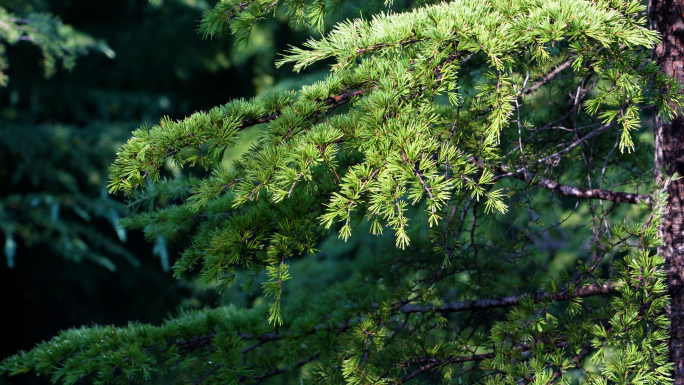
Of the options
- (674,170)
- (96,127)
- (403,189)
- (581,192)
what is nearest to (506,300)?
(581,192)

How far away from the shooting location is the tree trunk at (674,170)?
169cm

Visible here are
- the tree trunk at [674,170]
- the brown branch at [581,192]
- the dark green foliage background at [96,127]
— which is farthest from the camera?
the dark green foliage background at [96,127]

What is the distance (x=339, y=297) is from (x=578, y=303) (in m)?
1.05

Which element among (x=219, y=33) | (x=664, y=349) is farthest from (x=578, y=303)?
(x=219, y=33)

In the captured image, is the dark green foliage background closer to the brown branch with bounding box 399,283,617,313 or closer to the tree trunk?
the brown branch with bounding box 399,283,617,313

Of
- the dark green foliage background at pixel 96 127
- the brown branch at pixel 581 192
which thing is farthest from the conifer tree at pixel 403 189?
the dark green foliage background at pixel 96 127

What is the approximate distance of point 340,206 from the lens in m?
1.27

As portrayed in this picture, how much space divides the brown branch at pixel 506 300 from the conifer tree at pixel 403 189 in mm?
10

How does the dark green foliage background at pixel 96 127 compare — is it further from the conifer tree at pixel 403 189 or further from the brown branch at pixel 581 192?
the brown branch at pixel 581 192

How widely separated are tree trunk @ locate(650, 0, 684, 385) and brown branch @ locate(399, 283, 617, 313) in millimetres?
193

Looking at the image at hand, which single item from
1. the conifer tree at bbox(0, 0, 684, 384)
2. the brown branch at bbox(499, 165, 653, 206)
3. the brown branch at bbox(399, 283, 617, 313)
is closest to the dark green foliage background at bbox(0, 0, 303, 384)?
the conifer tree at bbox(0, 0, 684, 384)

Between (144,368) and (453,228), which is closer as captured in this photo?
(144,368)

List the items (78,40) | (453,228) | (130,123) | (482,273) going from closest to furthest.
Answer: (453,228) < (482,273) < (78,40) < (130,123)

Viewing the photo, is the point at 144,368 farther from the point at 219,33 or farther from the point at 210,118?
the point at 219,33
